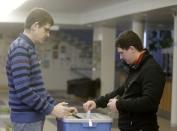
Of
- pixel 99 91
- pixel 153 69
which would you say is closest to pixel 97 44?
pixel 99 91

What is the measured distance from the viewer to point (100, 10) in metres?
12.2

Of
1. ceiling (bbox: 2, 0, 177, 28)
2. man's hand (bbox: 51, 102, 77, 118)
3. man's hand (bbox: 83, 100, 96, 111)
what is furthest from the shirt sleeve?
ceiling (bbox: 2, 0, 177, 28)

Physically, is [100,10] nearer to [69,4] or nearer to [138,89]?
[69,4]

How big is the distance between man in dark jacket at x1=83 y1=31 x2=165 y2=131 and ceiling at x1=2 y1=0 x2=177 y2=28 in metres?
5.10

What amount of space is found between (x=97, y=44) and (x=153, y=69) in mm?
11626

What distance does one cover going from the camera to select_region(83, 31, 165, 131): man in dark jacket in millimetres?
2863

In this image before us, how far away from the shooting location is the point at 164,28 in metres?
16.3

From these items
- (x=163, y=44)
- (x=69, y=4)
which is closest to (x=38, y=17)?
(x=69, y=4)

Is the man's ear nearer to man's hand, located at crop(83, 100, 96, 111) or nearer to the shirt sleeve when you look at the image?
the shirt sleeve

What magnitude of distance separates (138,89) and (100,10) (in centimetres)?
939

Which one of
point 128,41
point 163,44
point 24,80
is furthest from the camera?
point 163,44

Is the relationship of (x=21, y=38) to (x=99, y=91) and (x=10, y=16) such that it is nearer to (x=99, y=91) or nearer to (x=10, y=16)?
(x=10, y=16)

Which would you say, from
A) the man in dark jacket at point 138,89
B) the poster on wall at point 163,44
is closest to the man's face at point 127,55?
the man in dark jacket at point 138,89

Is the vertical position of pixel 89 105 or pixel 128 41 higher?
pixel 128 41
